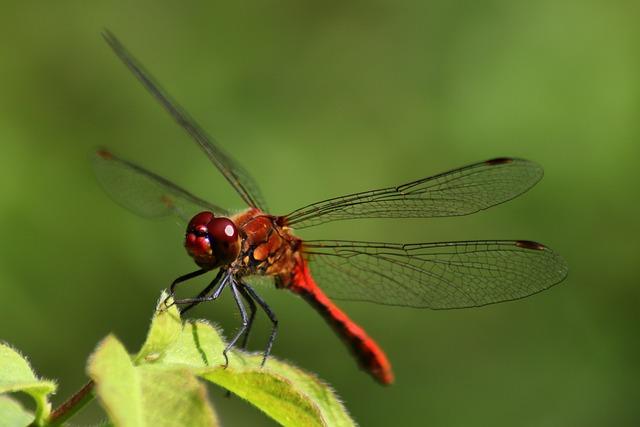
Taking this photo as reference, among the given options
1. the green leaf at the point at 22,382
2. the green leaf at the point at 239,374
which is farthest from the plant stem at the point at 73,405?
the green leaf at the point at 239,374

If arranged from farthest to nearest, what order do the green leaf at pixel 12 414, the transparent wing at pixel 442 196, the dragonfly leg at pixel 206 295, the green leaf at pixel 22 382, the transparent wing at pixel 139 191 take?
1. the transparent wing at pixel 139 191
2. the transparent wing at pixel 442 196
3. the dragonfly leg at pixel 206 295
4. the green leaf at pixel 12 414
5. the green leaf at pixel 22 382

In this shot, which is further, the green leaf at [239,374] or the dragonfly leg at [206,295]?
the dragonfly leg at [206,295]

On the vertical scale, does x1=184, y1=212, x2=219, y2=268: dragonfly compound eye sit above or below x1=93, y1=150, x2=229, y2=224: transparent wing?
below

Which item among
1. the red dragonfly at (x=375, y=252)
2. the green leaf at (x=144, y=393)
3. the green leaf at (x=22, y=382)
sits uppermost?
the green leaf at (x=22, y=382)

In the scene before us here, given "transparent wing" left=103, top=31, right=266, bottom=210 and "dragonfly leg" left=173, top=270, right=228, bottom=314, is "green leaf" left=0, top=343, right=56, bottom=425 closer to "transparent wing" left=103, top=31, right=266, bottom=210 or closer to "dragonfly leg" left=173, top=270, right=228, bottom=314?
"dragonfly leg" left=173, top=270, right=228, bottom=314

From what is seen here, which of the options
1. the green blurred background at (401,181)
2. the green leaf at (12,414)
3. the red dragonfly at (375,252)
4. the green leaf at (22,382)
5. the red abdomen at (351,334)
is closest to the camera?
the green leaf at (22,382)

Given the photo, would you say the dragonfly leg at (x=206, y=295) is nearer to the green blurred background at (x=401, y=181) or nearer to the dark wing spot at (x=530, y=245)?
the dark wing spot at (x=530, y=245)

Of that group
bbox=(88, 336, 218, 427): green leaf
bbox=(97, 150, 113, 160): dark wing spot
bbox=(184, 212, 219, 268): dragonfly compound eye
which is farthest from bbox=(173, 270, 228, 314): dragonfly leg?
bbox=(88, 336, 218, 427): green leaf
